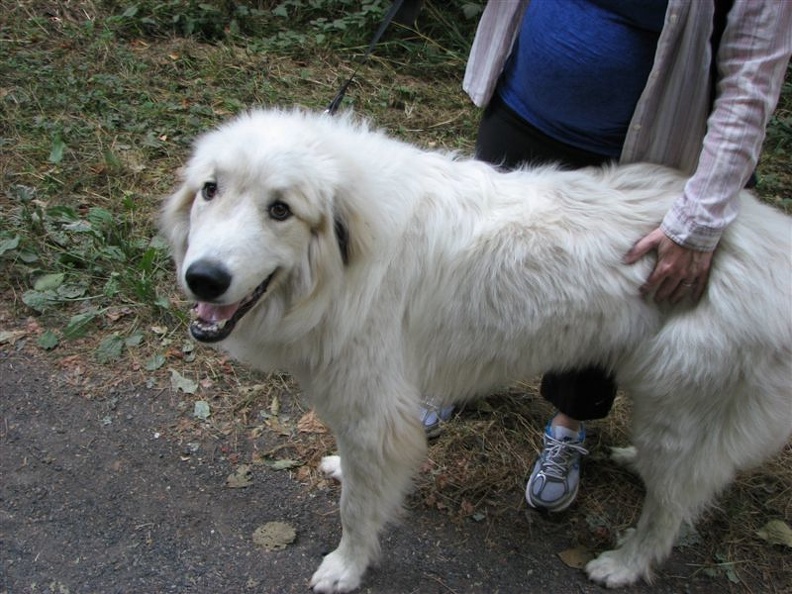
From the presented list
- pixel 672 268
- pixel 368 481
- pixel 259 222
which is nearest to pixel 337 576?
pixel 368 481

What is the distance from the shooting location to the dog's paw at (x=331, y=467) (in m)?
3.02

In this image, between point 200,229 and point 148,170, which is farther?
point 148,170

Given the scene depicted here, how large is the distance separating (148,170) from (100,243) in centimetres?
93

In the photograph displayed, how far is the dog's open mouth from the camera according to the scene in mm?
2039

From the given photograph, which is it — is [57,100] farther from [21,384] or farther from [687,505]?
[687,505]

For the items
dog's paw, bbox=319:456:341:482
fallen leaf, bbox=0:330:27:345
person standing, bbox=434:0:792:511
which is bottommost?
fallen leaf, bbox=0:330:27:345

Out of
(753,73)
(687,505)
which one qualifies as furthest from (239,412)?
(753,73)

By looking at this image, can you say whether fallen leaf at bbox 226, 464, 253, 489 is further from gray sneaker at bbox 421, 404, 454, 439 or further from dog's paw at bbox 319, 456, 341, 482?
gray sneaker at bbox 421, 404, 454, 439

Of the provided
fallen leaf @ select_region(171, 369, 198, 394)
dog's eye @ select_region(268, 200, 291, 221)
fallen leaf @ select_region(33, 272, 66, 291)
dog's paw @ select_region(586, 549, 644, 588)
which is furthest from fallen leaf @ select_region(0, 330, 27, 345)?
dog's paw @ select_region(586, 549, 644, 588)

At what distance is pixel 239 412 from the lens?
10.8ft

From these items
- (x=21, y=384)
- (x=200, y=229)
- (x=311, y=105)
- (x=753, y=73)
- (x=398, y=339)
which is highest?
(x=753, y=73)

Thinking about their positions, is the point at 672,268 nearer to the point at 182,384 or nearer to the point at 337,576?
the point at 337,576

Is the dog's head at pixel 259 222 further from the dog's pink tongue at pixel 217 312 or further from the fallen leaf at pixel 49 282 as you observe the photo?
the fallen leaf at pixel 49 282

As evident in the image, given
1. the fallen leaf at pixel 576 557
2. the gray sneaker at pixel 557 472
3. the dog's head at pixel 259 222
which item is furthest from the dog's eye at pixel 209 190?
the fallen leaf at pixel 576 557
